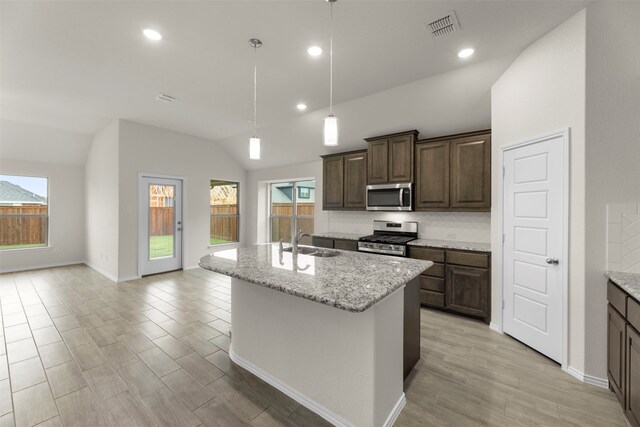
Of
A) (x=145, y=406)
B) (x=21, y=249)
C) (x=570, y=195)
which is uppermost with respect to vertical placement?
(x=570, y=195)

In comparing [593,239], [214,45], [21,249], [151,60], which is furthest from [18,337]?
[593,239]

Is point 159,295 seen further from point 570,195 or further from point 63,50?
point 570,195

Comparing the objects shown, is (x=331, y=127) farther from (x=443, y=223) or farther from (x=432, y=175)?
(x=443, y=223)

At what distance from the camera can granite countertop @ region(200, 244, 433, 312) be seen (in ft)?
4.41

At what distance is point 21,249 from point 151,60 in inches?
228

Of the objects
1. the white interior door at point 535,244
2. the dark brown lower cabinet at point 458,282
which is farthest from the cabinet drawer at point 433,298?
the white interior door at point 535,244

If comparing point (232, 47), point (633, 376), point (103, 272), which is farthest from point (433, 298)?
point (103, 272)

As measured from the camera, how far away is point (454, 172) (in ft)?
12.0

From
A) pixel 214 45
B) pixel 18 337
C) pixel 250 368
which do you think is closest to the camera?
pixel 250 368

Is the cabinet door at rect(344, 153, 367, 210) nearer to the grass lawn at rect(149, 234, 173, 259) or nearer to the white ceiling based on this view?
the white ceiling

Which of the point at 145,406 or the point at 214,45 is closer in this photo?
the point at 145,406

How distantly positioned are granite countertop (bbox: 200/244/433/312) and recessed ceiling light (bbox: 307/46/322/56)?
2.02m

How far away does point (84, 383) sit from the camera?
6.99 feet

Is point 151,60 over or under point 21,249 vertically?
over
